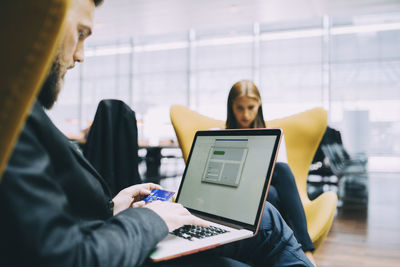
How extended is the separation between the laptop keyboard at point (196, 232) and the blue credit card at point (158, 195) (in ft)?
0.45

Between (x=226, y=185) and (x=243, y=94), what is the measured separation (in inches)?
61.4

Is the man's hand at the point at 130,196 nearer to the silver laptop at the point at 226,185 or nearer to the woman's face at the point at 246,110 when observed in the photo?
the silver laptop at the point at 226,185

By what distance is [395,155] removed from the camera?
7.41m

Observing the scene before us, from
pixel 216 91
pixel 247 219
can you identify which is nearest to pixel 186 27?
pixel 216 91

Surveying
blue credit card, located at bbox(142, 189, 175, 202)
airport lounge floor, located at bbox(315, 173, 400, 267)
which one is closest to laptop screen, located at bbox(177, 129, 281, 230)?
blue credit card, located at bbox(142, 189, 175, 202)

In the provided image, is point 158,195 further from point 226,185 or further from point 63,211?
point 63,211

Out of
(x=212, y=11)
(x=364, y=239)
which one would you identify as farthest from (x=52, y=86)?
(x=212, y=11)

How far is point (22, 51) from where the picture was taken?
33 centimetres

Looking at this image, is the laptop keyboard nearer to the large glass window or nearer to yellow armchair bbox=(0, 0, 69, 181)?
yellow armchair bbox=(0, 0, 69, 181)

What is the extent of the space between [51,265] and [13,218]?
8 cm

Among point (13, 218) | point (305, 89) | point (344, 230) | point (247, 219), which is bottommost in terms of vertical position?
point (344, 230)

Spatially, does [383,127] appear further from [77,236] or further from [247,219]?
[77,236]

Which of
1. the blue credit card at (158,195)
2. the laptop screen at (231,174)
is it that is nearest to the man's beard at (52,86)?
the blue credit card at (158,195)

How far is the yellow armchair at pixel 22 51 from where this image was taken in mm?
317
